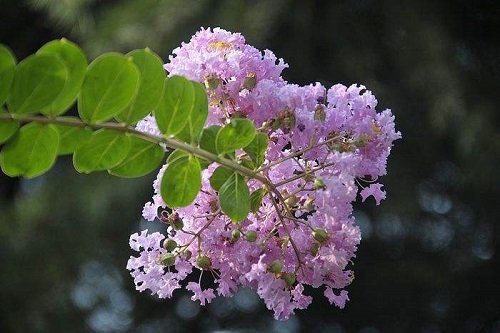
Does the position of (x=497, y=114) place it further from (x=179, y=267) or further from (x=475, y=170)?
(x=179, y=267)

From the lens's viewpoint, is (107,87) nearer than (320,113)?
Yes

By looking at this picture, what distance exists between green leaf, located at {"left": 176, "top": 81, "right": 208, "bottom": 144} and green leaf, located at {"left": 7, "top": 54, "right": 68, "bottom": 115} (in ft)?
0.30

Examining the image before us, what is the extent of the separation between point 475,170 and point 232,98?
215 centimetres

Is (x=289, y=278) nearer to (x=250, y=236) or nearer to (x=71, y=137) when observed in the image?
(x=250, y=236)

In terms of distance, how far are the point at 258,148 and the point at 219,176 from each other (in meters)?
0.03

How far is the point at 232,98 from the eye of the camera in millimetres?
568

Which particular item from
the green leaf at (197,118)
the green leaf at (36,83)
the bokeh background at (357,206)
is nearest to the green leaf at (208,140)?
A: the green leaf at (197,118)

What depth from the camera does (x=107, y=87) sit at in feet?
1.44

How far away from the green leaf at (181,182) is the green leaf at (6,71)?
0.11m

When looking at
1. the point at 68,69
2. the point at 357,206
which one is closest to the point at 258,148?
the point at 68,69

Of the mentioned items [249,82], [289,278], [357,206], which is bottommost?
[289,278]

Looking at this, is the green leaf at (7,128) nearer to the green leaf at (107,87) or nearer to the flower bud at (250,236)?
the green leaf at (107,87)

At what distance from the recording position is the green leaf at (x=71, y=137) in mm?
456

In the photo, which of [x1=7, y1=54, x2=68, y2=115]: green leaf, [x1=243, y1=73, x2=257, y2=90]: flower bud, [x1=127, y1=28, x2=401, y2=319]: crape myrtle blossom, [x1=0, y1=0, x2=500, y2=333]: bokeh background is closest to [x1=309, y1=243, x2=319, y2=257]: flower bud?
[x1=127, y1=28, x2=401, y2=319]: crape myrtle blossom
